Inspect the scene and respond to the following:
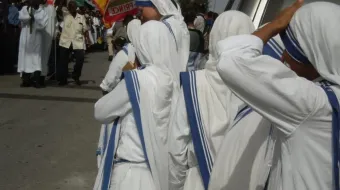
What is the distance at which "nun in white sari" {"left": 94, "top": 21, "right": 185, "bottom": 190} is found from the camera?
329 cm

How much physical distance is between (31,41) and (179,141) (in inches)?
395

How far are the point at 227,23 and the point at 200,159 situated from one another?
2.63 feet

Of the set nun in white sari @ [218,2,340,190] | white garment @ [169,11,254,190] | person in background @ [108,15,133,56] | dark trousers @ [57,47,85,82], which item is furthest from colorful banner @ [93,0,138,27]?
nun in white sari @ [218,2,340,190]

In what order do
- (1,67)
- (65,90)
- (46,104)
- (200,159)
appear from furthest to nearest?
(1,67), (65,90), (46,104), (200,159)

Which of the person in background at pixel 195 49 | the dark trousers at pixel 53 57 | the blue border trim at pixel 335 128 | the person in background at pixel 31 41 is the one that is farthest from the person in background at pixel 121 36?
the blue border trim at pixel 335 128

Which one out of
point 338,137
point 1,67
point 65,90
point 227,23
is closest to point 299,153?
point 338,137

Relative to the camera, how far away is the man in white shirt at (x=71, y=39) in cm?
1270

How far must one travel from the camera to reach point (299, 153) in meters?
1.99

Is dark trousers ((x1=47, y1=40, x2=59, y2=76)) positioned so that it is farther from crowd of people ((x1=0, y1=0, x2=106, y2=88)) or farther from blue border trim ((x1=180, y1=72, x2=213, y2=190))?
blue border trim ((x1=180, y1=72, x2=213, y2=190))

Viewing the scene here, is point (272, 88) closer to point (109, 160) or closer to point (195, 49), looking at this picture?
point (109, 160)

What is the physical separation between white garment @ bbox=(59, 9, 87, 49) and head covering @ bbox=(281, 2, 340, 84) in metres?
11.0

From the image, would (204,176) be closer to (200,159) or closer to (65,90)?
(200,159)

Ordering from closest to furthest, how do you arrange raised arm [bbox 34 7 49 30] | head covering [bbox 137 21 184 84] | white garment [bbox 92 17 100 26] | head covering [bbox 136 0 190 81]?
head covering [bbox 137 21 184 84] → head covering [bbox 136 0 190 81] → raised arm [bbox 34 7 49 30] → white garment [bbox 92 17 100 26]

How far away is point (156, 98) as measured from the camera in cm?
335
